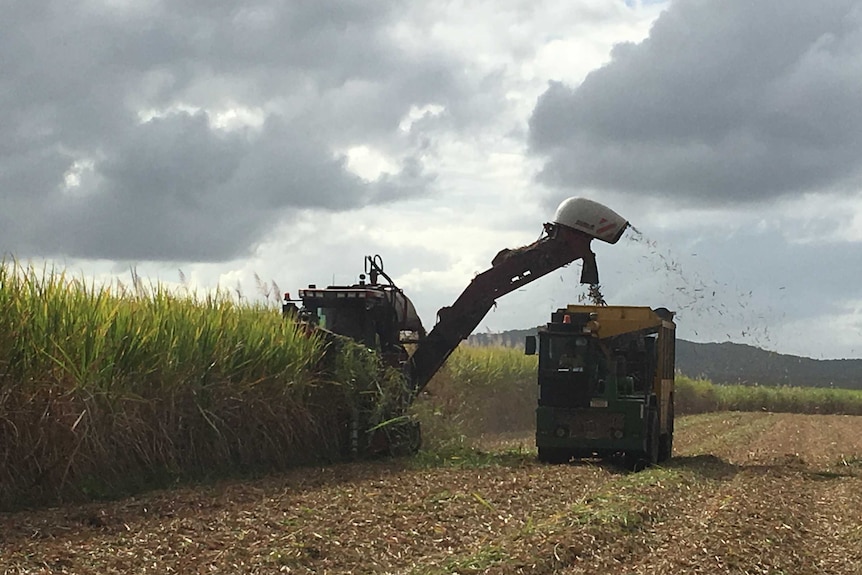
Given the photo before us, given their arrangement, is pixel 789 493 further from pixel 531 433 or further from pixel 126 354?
pixel 531 433

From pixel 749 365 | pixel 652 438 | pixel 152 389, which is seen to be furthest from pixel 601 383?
pixel 749 365

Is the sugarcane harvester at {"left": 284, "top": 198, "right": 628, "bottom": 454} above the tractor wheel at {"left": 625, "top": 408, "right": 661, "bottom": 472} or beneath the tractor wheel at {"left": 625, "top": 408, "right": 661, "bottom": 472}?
above

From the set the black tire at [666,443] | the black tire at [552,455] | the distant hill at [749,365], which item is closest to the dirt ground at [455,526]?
the black tire at [552,455]

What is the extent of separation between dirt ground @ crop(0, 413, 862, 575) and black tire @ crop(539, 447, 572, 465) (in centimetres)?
209

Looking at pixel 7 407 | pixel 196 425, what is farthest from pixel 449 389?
pixel 7 407

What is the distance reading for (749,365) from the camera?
89125 mm

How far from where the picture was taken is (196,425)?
13508 millimetres

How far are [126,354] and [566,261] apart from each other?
9085 millimetres

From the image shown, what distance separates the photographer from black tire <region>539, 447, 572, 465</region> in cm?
1764

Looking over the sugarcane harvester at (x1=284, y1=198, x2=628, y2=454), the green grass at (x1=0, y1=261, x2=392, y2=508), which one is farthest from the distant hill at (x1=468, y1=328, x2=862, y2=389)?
the green grass at (x1=0, y1=261, x2=392, y2=508)

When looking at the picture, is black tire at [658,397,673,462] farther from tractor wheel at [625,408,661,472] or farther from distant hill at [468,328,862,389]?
distant hill at [468,328,862,389]

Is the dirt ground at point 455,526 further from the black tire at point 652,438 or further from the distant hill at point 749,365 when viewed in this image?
the distant hill at point 749,365

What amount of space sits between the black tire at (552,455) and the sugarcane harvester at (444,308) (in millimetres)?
2176

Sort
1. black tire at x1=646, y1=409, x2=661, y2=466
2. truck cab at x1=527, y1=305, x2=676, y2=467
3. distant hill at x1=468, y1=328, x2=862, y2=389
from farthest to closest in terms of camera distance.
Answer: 1. distant hill at x1=468, y1=328, x2=862, y2=389
2. black tire at x1=646, y1=409, x2=661, y2=466
3. truck cab at x1=527, y1=305, x2=676, y2=467
